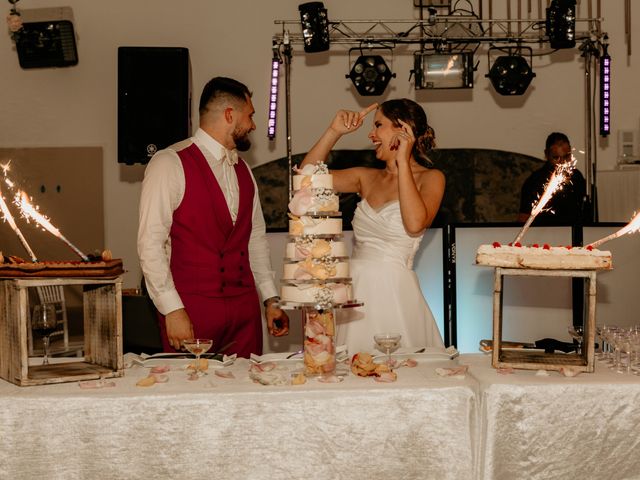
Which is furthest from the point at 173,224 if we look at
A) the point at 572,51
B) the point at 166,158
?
the point at 572,51

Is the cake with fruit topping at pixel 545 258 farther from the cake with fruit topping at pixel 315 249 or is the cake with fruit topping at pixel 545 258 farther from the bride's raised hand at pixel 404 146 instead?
the bride's raised hand at pixel 404 146

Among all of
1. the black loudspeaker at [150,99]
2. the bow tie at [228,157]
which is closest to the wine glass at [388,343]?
the bow tie at [228,157]

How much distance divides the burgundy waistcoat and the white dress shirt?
4 cm

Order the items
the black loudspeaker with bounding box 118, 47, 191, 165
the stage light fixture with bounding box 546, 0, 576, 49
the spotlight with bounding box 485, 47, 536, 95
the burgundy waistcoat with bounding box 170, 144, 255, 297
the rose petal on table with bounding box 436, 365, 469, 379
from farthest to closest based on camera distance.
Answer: the spotlight with bounding box 485, 47, 536, 95 < the stage light fixture with bounding box 546, 0, 576, 49 < the black loudspeaker with bounding box 118, 47, 191, 165 < the burgundy waistcoat with bounding box 170, 144, 255, 297 < the rose petal on table with bounding box 436, 365, 469, 379

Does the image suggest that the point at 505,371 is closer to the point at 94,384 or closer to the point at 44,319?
the point at 94,384

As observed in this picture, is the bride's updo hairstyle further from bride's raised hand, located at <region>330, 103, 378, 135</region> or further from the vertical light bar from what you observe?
the vertical light bar

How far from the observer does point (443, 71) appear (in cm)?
652

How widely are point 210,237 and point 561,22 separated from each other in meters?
4.00

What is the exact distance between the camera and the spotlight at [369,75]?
258 inches

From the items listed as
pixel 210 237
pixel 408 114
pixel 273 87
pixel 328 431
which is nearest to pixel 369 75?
pixel 273 87

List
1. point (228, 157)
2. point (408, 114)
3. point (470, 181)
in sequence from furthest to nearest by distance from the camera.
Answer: point (470, 181), point (408, 114), point (228, 157)

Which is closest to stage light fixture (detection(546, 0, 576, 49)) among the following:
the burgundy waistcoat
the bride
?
→ the bride

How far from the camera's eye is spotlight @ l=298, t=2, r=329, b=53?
6.15 metres

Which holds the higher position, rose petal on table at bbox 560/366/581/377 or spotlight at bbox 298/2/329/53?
spotlight at bbox 298/2/329/53
